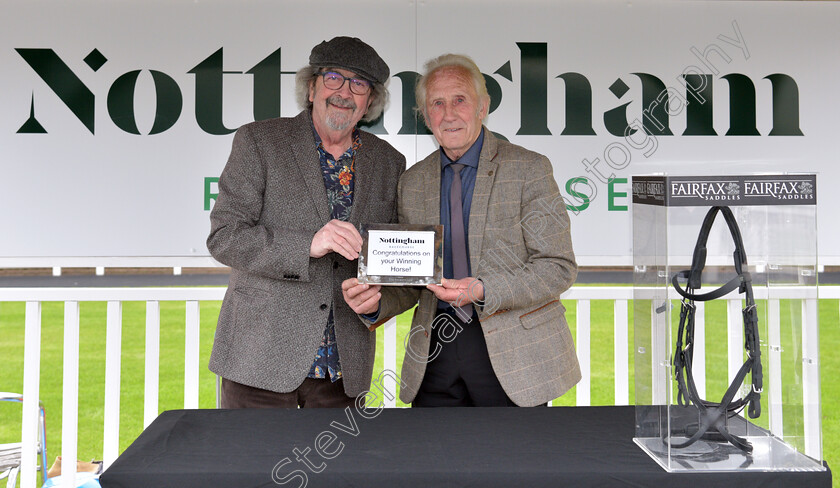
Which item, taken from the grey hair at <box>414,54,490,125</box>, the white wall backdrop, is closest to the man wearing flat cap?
the grey hair at <box>414,54,490,125</box>

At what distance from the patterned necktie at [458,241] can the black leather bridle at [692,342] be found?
0.82 m

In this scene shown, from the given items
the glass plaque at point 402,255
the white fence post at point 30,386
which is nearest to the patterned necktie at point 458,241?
Answer: the glass plaque at point 402,255

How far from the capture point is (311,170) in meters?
2.42

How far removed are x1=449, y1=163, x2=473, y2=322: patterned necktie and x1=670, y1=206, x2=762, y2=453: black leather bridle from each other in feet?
2.69

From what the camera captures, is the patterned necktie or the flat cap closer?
the patterned necktie

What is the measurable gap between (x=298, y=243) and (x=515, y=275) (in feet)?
2.24

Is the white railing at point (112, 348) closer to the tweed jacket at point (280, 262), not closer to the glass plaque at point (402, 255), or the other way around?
the tweed jacket at point (280, 262)

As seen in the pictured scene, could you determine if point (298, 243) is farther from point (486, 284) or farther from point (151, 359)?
point (151, 359)

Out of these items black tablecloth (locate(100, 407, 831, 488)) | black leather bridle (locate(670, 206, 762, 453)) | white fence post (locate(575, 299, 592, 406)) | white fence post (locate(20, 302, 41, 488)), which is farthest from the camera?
white fence post (locate(575, 299, 592, 406))

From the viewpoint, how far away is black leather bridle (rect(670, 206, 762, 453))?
4.90ft

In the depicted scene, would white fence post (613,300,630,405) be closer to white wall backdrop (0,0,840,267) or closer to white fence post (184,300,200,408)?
white wall backdrop (0,0,840,267)

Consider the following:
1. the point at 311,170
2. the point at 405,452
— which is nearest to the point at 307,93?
the point at 311,170

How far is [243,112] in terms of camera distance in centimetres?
362

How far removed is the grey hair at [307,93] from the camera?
8.33 ft
